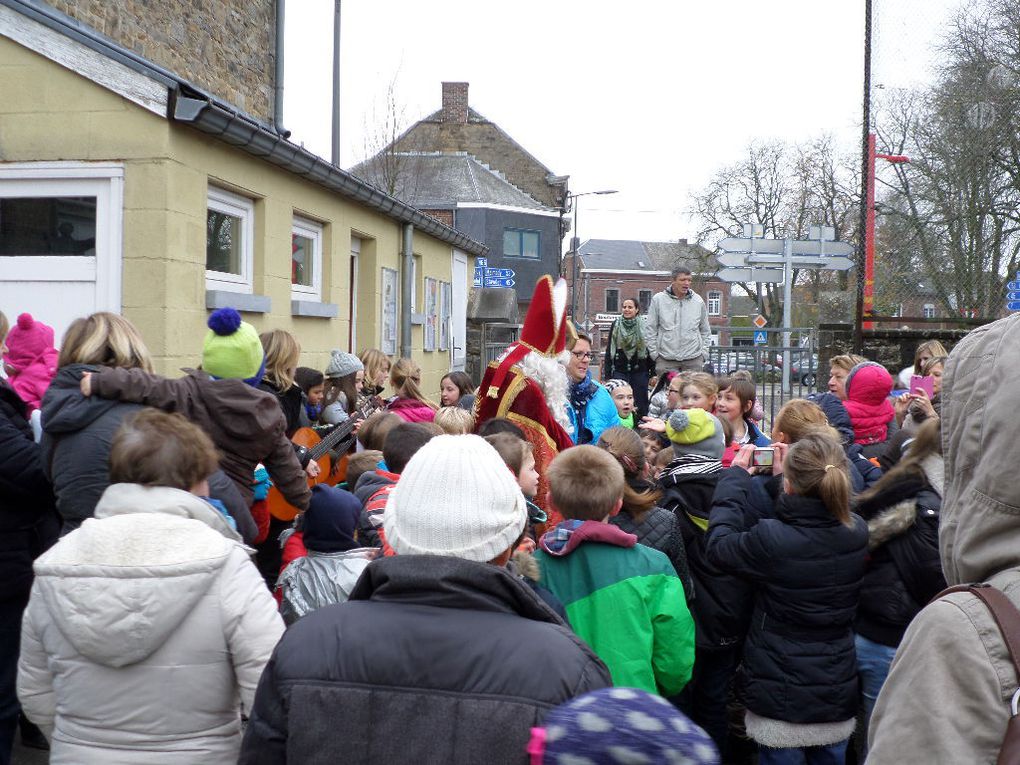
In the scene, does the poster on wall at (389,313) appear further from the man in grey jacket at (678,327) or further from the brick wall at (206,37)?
the man in grey jacket at (678,327)

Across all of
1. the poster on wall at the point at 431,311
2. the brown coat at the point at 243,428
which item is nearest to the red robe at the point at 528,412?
the brown coat at the point at 243,428

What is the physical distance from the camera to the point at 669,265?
8350cm

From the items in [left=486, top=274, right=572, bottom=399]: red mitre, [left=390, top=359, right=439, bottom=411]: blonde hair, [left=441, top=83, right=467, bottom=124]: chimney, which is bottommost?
[left=390, top=359, right=439, bottom=411]: blonde hair

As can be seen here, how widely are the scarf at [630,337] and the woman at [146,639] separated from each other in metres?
8.71

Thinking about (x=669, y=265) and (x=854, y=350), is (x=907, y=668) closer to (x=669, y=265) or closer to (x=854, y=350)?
(x=854, y=350)

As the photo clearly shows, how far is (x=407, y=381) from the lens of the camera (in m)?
7.12

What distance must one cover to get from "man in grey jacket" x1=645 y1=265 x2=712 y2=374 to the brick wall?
6.42 m

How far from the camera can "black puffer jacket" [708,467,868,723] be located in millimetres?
4098

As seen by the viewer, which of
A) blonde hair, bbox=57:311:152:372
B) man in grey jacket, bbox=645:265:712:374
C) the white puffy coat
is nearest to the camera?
the white puffy coat

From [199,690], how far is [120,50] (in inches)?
221

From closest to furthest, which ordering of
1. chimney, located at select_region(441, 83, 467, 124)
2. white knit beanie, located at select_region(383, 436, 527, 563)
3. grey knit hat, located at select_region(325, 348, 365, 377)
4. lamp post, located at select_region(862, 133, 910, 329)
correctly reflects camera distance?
white knit beanie, located at select_region(383, 436, 527, 563) → grey knit hat, located at select_region(325, 348, 365, 377) → lamp post, located at select_region(862, 133, 910, 329) → chimney, located at select_region(441, 83, 467, 124)

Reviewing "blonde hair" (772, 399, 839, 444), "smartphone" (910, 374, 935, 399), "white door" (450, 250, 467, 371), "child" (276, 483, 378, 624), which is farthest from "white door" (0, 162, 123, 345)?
"white door" (450, 250, 467, 371)

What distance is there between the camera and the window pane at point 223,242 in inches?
326

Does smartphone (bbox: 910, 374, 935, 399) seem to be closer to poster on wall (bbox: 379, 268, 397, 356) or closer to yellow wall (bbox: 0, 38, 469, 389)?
yellow wall (bbox: 0, 38, 469, 389)
